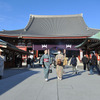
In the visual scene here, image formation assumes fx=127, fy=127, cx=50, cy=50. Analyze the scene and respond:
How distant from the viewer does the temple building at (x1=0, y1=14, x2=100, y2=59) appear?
22703mm

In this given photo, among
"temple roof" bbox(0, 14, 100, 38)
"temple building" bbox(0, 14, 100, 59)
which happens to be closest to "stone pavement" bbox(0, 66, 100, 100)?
"temple building" bbox(0, 14, 100, 59)

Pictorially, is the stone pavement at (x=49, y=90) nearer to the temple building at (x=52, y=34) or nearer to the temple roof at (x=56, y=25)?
the temple building at (x=52, y=34)

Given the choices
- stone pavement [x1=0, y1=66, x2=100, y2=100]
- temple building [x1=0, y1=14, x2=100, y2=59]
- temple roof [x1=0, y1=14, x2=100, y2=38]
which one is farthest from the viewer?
temple roof [x1=0, y1=14, x2=100, y2=38]

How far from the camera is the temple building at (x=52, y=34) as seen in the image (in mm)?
22703

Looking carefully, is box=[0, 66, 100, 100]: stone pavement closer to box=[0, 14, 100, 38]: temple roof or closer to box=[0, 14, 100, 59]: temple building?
box=[0, 14, 100, 59]: temple building

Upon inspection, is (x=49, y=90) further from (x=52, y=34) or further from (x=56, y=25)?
(x=56, y=25)

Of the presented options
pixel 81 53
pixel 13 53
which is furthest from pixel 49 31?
pixel 13 53

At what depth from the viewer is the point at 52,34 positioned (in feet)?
77.8

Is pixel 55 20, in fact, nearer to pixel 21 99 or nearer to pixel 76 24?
pixel 76 24

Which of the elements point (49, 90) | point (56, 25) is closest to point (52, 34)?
point (56, 25)

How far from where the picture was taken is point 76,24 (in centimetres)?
Answer: 2991

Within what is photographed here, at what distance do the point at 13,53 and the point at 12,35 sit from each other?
797 centimetres

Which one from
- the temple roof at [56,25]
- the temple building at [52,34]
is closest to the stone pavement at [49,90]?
the temple building at [52,34]

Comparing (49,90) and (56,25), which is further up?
(56,25)
